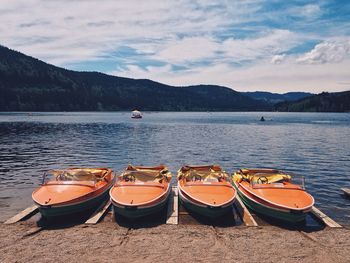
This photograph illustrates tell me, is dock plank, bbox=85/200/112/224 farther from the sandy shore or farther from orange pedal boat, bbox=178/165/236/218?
orange pedal boat, bbox=178/165/236/218

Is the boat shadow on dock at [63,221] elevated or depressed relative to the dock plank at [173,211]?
depressed

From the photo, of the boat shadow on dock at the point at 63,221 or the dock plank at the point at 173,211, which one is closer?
the boat shadow on dock at the point at 63,221

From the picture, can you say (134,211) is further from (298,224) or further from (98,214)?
(298,224)

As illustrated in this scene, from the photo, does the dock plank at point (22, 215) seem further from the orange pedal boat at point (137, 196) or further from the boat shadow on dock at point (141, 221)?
the orange pedal boat at point (137, 196)

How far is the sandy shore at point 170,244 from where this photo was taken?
11.9 metres

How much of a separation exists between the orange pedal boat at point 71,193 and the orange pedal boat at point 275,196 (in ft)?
26.8

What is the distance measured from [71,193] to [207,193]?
6.83 meters

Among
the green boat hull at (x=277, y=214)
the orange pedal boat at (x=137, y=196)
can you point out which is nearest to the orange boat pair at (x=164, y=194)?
the orange pedal boat at (x=137, y=196)

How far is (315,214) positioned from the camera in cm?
1719

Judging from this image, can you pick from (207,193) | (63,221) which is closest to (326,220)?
(207,193)

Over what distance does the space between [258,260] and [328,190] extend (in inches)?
632

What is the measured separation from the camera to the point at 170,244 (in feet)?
42.7

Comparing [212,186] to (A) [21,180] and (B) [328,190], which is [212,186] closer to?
(B) [328,190]

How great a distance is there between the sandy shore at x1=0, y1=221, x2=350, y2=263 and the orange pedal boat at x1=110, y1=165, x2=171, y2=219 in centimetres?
86
